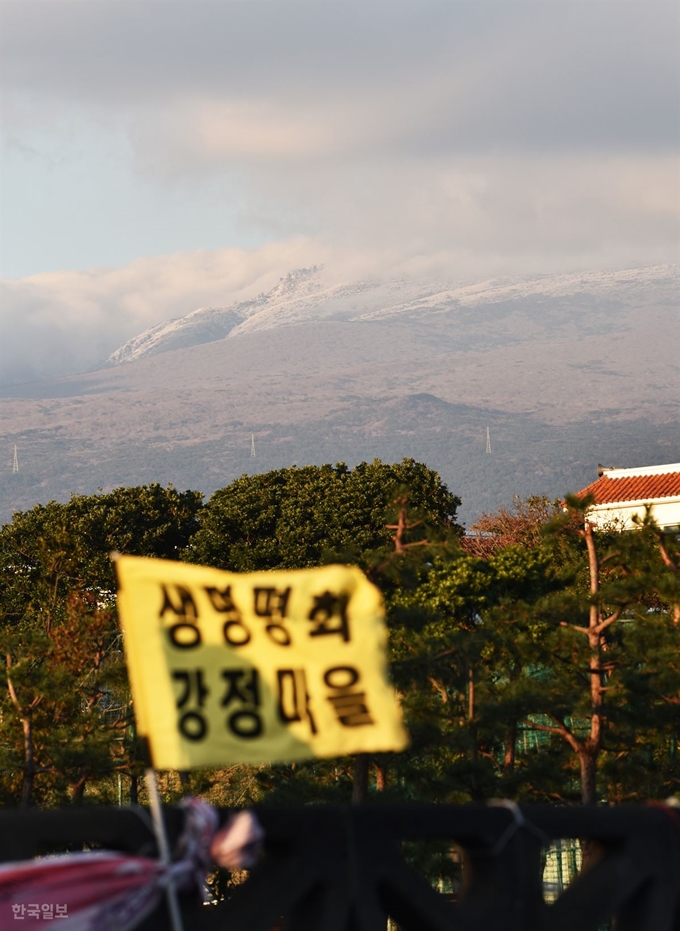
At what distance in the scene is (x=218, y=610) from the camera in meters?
7.39

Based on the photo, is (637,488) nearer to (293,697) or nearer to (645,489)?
(645,489)

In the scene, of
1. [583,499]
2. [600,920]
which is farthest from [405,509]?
[600,920]

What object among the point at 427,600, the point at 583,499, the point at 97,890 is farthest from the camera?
the point at 427,600

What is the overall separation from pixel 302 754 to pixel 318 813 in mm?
319

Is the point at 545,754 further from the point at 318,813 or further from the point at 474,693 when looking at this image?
the point at 318,813

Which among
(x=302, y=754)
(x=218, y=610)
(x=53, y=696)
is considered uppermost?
(x=218, y=610)

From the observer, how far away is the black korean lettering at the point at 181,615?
7270mm

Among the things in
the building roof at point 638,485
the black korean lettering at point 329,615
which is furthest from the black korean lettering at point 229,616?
the building roof at point 638,485

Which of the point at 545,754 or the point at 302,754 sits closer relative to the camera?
the point at 302,754

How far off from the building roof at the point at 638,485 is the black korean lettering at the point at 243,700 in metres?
75.0

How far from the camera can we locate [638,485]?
278 ft

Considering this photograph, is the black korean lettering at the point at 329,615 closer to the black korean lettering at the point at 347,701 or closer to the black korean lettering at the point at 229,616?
the black korean lettering at the point at 347,701

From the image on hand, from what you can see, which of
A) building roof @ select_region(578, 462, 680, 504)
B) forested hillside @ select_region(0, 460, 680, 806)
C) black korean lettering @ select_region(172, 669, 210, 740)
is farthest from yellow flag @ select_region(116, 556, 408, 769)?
building roof @ select_region(578, 462, 680, 504)

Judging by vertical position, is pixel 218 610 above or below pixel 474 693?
above
